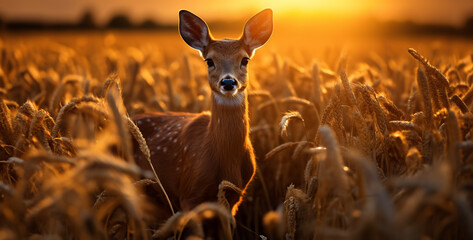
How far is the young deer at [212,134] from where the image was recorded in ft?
12.5

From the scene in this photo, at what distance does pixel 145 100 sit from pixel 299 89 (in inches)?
115

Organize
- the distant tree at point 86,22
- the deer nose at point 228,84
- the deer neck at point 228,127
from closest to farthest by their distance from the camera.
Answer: the deer nose at point 228,84, the deer neck at point 228,127, the distant tree at point 86,22

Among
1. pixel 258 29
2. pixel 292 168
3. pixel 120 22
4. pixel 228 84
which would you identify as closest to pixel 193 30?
pixel 258 29

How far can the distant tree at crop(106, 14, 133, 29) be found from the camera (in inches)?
2216

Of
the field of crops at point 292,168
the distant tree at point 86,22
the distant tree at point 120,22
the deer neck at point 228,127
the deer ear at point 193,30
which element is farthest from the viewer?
the distant tree at point 120,22

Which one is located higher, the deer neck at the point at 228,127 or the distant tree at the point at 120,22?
the distant tree at the point at 120,22

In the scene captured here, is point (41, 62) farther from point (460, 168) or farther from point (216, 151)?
point (460, 168)

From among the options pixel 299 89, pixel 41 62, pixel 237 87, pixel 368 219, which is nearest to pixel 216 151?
pixel 237 87

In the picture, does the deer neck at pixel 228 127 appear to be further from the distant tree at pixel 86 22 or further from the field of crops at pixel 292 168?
the distant tree at pixel 86 22

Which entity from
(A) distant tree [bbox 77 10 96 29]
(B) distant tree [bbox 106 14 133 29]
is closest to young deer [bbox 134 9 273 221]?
(A) distant tree [bbox 77 10 96 29]

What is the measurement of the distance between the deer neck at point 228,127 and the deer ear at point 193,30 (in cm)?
77

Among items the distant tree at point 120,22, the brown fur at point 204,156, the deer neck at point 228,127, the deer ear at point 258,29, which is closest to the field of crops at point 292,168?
the brown fur at point 204,156

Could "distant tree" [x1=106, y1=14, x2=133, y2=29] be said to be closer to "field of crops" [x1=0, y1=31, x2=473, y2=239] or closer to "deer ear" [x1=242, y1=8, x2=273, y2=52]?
"field of crops" [x1=0, y1=31, x2=473, y2=239]

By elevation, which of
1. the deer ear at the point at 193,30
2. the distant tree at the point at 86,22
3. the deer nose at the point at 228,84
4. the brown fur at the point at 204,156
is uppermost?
the distant tree at the point at 86,22
